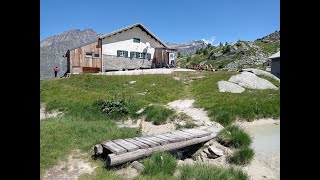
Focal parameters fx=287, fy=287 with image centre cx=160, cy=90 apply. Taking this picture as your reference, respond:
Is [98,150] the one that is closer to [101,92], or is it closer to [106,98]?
[106,98]

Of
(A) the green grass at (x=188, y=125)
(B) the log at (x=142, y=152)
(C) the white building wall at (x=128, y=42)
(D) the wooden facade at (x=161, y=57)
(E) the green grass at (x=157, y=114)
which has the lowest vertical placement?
(B) the log at (x=142, y=152)

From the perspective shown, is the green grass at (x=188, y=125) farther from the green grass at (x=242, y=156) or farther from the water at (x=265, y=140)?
the green grass at (x=242, y=156)

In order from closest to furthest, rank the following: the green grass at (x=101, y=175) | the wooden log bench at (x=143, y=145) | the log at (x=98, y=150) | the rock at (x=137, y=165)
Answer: the green grass at (x=101, y=175)
the rock at (x=137, y=165)
the wooden log bench at (x=143, y=145)
the log at (x=98, y=150)

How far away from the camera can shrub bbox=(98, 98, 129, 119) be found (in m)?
15.2

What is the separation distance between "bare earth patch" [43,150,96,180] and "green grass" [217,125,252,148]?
5.06 metres

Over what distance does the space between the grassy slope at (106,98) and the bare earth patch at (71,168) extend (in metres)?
0.23

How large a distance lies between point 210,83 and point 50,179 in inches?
771

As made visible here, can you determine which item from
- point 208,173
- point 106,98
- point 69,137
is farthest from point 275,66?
point 208,173

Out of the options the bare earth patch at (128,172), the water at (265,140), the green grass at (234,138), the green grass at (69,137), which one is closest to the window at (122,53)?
the green grass at (69,137)

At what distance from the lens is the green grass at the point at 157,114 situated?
45.7 feet

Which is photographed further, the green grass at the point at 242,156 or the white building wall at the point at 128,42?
the white building wall at the point at 128,42
